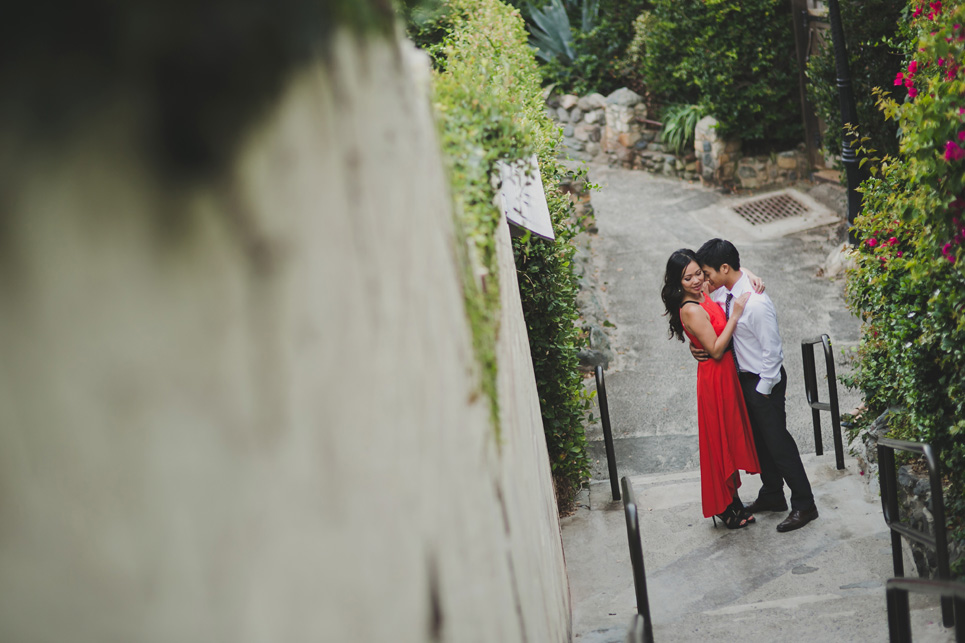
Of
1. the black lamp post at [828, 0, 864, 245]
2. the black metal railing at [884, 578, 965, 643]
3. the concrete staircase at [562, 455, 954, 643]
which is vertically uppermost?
the black lamp post at [828, 0, 864, 245]

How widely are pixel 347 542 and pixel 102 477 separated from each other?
36cm

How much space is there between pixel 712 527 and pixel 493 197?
10.0ft

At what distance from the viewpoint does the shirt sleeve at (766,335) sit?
441 cm

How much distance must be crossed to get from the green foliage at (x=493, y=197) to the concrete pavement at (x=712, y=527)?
67 cm

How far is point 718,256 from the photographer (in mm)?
4492

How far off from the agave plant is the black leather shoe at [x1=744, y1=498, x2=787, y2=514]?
34.4 feet

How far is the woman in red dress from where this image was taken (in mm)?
4453

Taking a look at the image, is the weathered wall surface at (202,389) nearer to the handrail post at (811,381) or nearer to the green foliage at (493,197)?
the green foliage at (493,197)

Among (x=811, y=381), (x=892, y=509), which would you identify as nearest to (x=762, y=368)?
(x=892, y=509)

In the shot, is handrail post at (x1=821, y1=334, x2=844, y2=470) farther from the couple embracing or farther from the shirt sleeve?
the shirt sleeve

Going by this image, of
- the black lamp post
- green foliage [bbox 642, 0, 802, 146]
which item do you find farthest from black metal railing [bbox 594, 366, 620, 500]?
green foliage [bbox 642, 0, 802, 146]

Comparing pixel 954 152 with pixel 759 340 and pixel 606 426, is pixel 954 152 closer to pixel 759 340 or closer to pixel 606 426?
pixel 759 340

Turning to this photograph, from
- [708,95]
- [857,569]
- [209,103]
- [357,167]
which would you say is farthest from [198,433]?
[708,95]

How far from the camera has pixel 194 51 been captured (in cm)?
92
